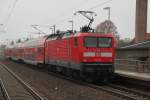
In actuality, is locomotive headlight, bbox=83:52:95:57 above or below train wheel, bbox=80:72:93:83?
above

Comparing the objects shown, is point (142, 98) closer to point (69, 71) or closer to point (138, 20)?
point (69, 71)

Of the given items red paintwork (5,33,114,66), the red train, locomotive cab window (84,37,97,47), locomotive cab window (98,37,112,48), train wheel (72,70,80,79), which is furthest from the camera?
train wheel (72,70,80,79)

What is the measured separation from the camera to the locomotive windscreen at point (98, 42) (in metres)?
21.6

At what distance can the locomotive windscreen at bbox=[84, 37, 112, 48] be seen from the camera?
2164 cm

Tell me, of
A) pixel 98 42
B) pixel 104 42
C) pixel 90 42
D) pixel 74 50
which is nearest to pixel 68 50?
pixel 74 50

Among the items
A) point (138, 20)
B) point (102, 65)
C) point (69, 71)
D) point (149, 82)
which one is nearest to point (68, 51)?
point (69, 71)

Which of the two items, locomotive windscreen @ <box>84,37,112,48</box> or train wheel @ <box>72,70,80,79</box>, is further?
train wheel @ <box>72,70,80,79</box>

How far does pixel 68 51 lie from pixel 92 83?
2844 mm

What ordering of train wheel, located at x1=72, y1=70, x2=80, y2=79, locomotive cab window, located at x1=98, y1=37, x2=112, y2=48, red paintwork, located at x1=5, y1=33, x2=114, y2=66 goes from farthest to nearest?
1. train wheel, located at x1=72, y1=70, x2=80, y2=79
2. locomotive cab window, located at x1=98, y1=37, x2=112, y2=48
3. red paintwork, located at x1=5, y1=33, x2=114, y2=66

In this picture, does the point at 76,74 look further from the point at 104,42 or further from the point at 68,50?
the point at 104,42

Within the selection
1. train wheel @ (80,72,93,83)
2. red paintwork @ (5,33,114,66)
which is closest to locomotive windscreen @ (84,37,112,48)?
red paintwork @ (5,33,114,66)

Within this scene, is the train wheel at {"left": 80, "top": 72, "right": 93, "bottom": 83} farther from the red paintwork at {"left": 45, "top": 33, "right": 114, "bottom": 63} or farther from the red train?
the red paintwork at {"left": 45, "top": 33, "right": 114, "bottom": 63}

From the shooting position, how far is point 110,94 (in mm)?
16469

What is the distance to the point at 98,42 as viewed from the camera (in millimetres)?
21875
